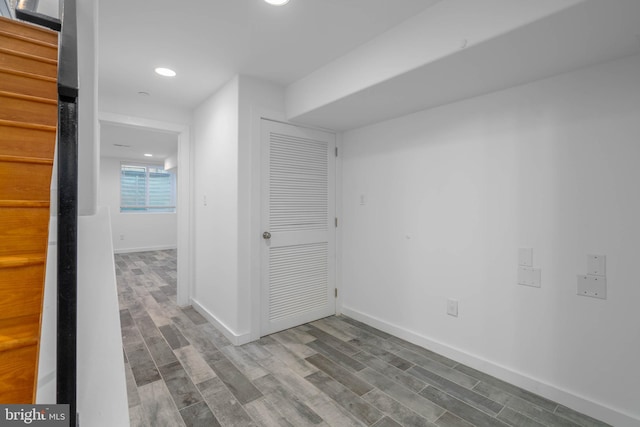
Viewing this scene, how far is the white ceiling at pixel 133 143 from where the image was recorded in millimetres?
4537

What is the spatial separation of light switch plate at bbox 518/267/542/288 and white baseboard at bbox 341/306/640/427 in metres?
0.62

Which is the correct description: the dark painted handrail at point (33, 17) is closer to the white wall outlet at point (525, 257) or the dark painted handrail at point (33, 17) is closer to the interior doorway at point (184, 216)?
the interior doorway at point (184, 216)

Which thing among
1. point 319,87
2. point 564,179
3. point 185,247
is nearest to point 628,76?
point 564,179

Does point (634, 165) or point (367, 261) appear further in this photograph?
point (367, 261)

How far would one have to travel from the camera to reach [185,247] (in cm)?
359

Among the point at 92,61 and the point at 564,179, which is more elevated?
the point at 92,61

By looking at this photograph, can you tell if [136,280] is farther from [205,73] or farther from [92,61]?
[92,61]

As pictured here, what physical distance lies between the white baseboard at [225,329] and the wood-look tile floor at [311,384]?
5 cm

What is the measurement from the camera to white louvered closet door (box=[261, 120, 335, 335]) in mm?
2822

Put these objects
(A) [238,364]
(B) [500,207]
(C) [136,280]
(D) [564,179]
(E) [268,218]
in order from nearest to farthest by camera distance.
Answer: (D) [564,179], (B) [500,207], (A) [238,364], (E) [268,218], (C) [136,280]

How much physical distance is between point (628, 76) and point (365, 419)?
95.6 inches

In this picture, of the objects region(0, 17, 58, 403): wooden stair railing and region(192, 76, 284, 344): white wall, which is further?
region(192, 76, 284, 344): white wall

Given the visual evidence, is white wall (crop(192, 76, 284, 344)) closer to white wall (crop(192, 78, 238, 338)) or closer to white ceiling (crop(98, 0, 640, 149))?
white wall (crop(192, 78, 238, 338))

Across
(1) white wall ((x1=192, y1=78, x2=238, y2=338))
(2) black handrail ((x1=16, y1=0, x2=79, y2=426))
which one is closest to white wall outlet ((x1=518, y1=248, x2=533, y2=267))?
(1) white wall ((x1=192, y1=78, x2=238, y2=338))
